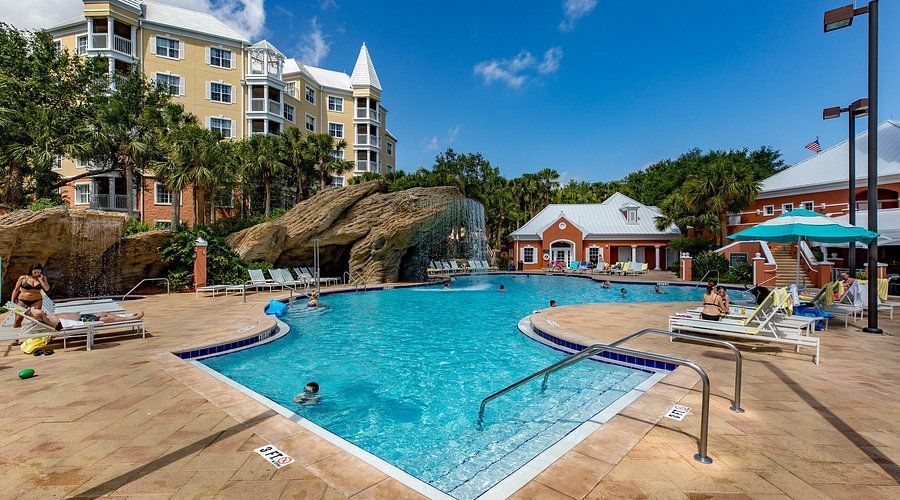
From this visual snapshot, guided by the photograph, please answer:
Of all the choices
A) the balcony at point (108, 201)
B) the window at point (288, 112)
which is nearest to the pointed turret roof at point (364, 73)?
the window at point (288, 112)

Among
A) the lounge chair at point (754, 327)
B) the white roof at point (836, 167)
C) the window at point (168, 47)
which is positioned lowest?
the lounge chair at point (754, 327)

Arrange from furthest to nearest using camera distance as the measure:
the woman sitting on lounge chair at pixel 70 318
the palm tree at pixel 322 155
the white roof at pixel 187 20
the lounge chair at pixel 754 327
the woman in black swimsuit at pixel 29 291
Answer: the white roof at pixel 187 20
the palm tree at pixel 322 155
the woman in black swimsuit at pixel 29 291
the woman sitting on lounge chair at pixel 70 318
the lounge chair at pixel 754 327

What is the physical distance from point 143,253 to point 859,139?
1729 inches

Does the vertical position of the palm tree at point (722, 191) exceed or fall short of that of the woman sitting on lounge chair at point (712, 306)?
it exceeds it

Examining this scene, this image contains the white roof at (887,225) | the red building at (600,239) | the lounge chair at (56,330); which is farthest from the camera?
the red building at (600,239)

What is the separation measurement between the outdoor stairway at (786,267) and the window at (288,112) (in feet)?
122

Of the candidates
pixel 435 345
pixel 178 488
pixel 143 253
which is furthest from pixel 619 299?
pixel 143 253

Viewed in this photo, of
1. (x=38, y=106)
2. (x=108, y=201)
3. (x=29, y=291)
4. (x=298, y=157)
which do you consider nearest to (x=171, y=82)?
(x=38, y=106)

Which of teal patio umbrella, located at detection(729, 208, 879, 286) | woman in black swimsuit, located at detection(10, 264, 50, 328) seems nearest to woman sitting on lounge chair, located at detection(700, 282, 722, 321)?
teal patio umbrella, located at detection(729, 208, 879, 286)

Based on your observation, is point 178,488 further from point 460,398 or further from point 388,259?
point 388,259

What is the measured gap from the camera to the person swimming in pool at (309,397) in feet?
18.9

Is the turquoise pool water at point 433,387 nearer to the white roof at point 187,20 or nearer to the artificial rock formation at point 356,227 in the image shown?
the artificial rock formation at point 356,227

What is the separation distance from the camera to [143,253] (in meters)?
16.8

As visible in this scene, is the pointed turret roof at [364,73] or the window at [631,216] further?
the pointed turret roof at [364,73]
